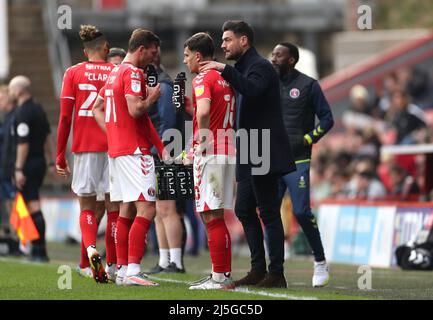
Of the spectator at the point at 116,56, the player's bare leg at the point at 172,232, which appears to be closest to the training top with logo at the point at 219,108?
the spectator at the point at 116,56

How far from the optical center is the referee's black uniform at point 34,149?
17203 millimetres

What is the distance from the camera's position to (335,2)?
38.0 meters

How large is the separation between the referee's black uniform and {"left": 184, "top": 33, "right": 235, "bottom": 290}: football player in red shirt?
5.63 metres

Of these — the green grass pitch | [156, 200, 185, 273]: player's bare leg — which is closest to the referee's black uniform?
the green grass pitch

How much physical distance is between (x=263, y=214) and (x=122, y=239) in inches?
50.4

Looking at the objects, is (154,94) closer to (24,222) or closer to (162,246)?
(162,246)

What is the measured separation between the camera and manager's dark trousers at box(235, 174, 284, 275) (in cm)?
1225

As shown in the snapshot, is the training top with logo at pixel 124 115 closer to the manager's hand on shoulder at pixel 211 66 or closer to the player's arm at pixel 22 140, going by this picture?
the manager's hand on shoulder at pixel 211 66

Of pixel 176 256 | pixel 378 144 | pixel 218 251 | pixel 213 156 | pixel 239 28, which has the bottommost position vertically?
pixel 176 256

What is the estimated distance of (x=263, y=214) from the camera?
12328 mm

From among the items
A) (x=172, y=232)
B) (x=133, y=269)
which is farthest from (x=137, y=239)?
(x=172, y=232)
